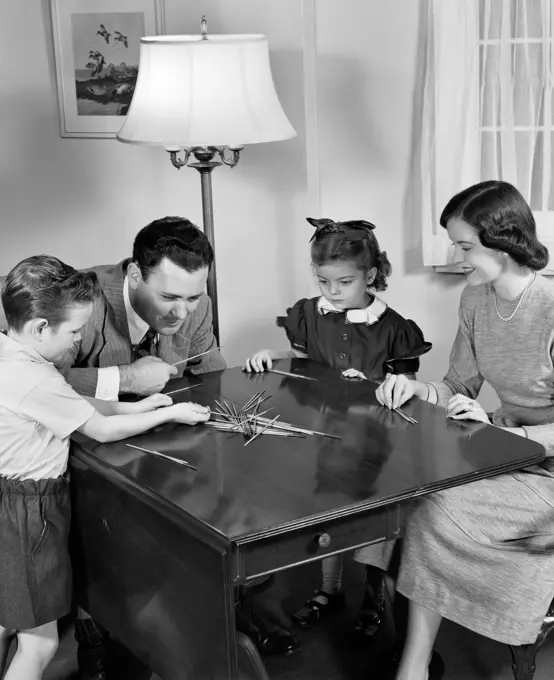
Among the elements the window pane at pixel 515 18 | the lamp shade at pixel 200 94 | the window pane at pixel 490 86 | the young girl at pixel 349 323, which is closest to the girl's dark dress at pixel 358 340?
the young girl at pixel 349 323

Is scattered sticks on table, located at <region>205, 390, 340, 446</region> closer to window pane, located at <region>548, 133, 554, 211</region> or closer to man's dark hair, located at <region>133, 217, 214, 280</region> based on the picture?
man's dark hair, located at <region>133, 217, 214, 280</region>

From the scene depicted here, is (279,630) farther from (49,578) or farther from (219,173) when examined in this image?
(219,173)

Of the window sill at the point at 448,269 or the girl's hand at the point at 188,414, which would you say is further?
the window sill at the point at 448,269

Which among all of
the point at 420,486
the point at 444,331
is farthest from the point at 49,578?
the point at 444,331

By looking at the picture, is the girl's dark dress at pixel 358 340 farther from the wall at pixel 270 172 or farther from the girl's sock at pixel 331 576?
the wall at pixel 270 172

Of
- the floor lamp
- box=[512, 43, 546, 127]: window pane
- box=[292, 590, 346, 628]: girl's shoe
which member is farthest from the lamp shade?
box=[292, 590, 346, 628]: girl's shoe

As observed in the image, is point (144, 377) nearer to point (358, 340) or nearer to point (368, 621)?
point (358, 340)

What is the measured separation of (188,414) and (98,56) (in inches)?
94.0

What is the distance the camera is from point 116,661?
113 inches

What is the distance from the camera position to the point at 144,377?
2.75m

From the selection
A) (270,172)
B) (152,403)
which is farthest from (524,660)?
(270,172)

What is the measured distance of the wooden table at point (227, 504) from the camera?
1937mm

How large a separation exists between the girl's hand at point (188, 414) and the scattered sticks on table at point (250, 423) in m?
0.03

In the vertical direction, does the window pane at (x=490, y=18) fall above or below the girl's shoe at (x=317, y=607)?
above
